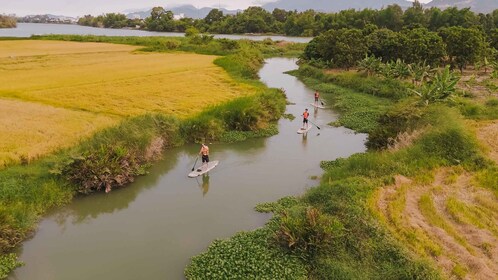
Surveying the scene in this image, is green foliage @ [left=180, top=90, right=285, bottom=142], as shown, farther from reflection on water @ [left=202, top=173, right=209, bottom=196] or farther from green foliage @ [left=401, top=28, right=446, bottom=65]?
green foliage @ [left=401, top=28, right=446, bottom=65]

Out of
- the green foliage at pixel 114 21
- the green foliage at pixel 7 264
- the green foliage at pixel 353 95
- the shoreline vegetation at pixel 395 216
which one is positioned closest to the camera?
the shoreline vegetation at pixel 395 216

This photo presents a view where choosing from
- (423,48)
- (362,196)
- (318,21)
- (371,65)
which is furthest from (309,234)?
(318,21)

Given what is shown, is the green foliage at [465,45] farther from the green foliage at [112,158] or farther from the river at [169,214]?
the green foliage at [112,158]

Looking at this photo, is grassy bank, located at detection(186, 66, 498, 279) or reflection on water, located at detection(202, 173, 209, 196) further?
reflection on water, located at detection(202, 173, 209, 196)

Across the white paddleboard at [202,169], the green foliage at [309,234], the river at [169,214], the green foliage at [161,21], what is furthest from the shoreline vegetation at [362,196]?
the green foliage at [161,21]

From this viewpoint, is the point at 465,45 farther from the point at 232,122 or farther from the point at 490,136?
the point at 232,122

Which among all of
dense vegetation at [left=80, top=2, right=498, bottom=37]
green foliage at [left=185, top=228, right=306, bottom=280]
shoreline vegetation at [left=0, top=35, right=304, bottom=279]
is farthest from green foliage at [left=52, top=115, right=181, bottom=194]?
dense vegetation at [left=80, top=2, right=498, bottom=37]
